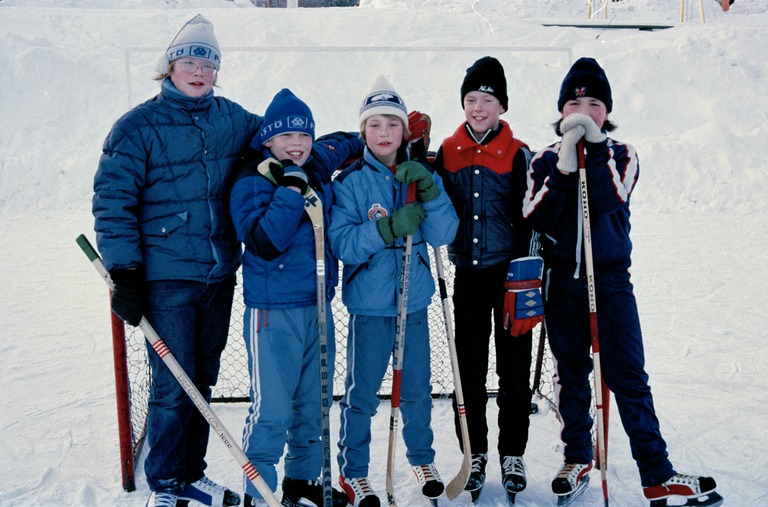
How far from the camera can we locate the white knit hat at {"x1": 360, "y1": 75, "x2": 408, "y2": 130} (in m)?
2.67

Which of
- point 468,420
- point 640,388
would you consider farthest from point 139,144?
point 640,388

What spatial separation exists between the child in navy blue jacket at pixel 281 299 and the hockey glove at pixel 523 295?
738mm

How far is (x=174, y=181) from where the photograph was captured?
2518mm

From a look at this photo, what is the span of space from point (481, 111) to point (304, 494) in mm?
1704

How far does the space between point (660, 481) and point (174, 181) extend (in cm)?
220

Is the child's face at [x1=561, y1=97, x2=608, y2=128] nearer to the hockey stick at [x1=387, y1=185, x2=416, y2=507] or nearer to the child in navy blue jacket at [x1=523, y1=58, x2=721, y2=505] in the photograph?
the child in navy blue jacket at [x1=523, y1=58, x2=721, y2=505]

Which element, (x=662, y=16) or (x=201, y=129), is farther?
(x=662, y=16)

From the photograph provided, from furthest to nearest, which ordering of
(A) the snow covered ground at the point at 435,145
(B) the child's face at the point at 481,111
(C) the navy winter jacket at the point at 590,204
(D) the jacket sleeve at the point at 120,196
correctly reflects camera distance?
(A) the snow covered ground at the point at 435,145
(B) the child's face at the point at 481,111
(C) the navy winter jacket at the point at 590,204
(D) the jacket sleeve at the point at 120,196

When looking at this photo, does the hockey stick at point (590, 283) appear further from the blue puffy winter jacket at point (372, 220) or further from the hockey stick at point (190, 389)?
the hockey stick at point (190, 389)

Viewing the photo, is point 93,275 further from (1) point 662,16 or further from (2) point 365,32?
(1) point 662,16

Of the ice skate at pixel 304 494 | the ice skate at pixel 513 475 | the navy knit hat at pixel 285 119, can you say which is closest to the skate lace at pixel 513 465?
the ice skate at pixel 513 475

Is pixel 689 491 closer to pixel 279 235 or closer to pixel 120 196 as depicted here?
pixel 279 235

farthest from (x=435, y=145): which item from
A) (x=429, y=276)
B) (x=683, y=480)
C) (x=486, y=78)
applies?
(x=683, y=480)

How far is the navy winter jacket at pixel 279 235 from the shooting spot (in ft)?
8.03
